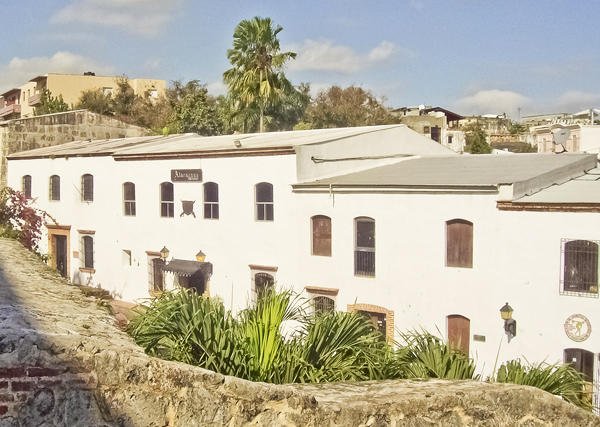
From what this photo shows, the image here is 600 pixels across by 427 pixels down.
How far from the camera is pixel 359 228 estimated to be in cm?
1841

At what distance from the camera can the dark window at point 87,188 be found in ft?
86.8

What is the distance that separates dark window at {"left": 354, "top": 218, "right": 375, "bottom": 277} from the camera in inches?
714

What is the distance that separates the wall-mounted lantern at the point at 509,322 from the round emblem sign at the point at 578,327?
1219mm

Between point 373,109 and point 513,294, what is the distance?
3703 centimetres

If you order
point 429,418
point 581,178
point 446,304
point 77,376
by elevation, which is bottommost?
point 446,304

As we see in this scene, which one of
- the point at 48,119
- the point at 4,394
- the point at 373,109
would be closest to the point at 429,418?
the point at 4,394

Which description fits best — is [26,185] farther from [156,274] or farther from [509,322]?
[509,322]

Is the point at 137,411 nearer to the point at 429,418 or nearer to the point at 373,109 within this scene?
the point at 429,418

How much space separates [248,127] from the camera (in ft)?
113

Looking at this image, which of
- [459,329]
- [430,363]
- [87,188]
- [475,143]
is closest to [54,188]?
[87,188]

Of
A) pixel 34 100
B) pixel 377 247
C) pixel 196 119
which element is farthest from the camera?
pixel 34 100

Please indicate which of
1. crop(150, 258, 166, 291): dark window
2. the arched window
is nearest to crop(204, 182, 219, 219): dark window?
the arched window

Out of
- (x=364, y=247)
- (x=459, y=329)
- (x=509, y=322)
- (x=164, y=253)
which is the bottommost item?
(x=459, y=329)

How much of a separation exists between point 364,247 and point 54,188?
16.3 metres
